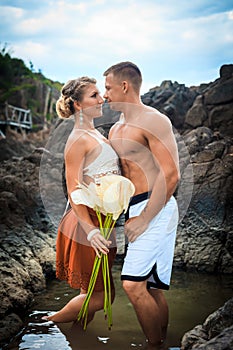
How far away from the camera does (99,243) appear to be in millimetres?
3438

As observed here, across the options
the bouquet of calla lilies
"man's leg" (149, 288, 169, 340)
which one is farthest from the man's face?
"man's leg" (149, 288, 169, 340)

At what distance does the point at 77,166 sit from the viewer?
3.56 m

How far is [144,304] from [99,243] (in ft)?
1.71

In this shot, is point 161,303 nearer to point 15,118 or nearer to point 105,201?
point 105,201

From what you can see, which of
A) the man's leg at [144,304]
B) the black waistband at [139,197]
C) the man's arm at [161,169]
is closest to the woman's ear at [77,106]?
the man's arm at [161,169]

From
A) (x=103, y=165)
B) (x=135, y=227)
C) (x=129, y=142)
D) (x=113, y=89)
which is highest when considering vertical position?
(x=113, y=89)

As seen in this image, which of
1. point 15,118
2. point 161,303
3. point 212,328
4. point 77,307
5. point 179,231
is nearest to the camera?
point 212,328

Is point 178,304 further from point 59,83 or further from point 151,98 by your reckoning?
point 59,83

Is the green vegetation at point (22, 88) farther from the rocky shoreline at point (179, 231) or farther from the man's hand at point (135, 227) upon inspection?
the man's hand at point (135, 227)

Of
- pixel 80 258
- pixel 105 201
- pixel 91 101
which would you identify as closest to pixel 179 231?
pixel 80 258

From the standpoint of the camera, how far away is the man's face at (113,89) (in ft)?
11.7

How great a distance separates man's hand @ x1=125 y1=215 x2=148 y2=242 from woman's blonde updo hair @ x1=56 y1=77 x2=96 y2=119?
978 millimetres

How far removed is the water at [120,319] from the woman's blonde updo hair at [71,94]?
1.74 m

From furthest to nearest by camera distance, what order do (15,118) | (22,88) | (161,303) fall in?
(22,88) < (15,118) < (161,303)
